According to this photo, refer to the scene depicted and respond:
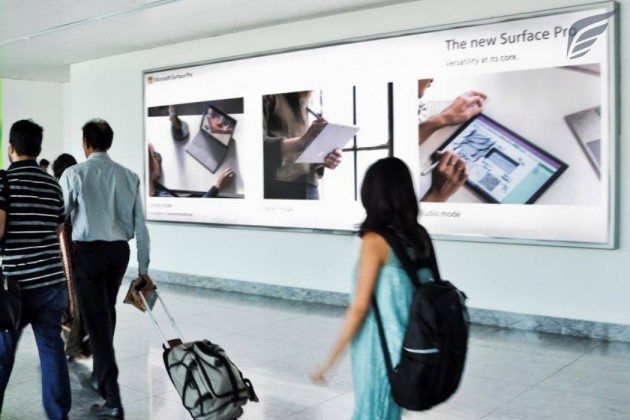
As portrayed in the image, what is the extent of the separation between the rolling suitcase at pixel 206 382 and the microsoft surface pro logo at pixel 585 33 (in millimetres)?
4766

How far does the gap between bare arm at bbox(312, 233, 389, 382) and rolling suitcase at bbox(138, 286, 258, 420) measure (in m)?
1.36

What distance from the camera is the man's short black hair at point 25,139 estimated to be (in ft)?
12.9

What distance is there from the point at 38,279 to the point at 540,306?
498cm

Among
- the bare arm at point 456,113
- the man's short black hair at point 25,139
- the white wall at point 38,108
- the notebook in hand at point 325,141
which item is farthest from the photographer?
the white wall at point 38,108

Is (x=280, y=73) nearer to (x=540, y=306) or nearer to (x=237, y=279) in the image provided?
(x=237, y=279)

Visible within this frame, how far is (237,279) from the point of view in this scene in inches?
385

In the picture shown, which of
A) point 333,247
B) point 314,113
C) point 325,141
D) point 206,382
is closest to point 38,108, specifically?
point 314,113

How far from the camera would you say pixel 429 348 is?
2266 millimetres

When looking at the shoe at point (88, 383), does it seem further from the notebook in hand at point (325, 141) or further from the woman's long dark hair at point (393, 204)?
the notebook in hand at point (325, 141)

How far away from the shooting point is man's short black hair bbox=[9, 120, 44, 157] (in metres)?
3.93

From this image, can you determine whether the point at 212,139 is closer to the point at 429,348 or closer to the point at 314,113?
the point at 314,113

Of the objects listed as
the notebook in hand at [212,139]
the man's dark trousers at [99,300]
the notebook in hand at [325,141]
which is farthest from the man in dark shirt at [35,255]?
the notebook in hand at [212,139]

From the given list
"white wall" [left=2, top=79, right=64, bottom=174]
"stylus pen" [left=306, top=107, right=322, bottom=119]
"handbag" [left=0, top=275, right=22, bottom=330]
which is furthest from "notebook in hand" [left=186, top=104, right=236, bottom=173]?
"white wall" [left=2, top=79, right=64, bottom=174]

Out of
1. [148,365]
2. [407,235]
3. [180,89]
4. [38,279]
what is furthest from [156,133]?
[407,235]
